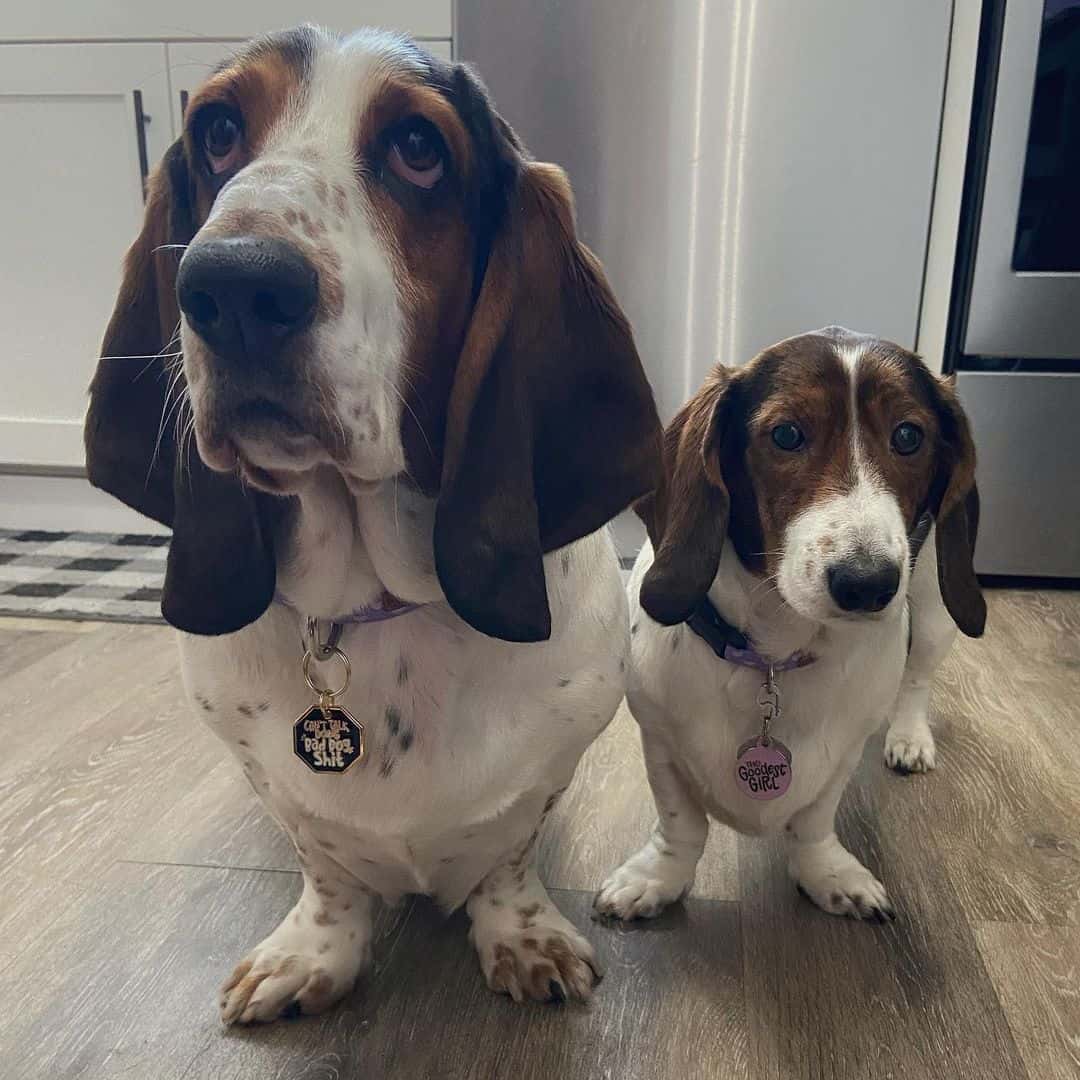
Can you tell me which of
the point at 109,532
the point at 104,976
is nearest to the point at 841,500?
the point at 104,976

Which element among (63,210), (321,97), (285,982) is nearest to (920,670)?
(285,982)

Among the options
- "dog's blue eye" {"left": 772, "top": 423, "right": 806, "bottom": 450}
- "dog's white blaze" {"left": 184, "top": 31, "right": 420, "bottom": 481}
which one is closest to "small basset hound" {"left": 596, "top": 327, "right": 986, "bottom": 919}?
"dog's blue eye" {"left": 772, "top": 423, "right": 806, "bottom": 450}

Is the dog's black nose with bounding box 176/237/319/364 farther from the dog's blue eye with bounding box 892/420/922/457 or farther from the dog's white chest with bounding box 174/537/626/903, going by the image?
the dog's blue eye with bounding box 892/420/922/457

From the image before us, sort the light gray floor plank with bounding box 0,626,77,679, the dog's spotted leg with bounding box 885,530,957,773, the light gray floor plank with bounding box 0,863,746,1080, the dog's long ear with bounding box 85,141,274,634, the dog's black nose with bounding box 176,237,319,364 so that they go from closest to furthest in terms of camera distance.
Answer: the dog's black nose with bounding box 176,237,319,364, the dog's long ear with bounding box 85,141,274,634, the light gray floor plank with bounding box 0,863,746,1080, the dog's spotted leg with bounding box 885,530,957,773, the light gray floor plank with bounding box 0,626,77,679

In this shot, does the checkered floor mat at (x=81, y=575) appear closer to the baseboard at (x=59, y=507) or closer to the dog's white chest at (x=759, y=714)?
the baseboard at (x=59, y=507)

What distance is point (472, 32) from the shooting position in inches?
107

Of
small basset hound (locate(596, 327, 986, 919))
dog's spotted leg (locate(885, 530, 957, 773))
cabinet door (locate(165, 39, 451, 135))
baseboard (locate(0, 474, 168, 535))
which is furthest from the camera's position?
baseboard (locate(0, 474, 168, 535))

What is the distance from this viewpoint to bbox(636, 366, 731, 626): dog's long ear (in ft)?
4.04

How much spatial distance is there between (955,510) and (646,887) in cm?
64

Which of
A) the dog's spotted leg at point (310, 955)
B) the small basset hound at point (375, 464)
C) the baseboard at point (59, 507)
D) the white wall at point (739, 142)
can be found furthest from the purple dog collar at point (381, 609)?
the baseboard at point (59, 507)

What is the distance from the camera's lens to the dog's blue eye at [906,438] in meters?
1.23

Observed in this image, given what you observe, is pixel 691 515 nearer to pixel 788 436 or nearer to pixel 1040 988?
pixel 788 436

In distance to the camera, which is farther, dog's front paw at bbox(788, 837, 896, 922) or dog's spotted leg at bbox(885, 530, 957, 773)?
dog's spotted leg at bbox(885, 530, 957, 773)

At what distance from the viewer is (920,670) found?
1.79 metres
